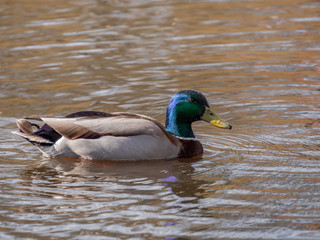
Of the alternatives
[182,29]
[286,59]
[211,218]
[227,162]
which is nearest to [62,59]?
[182,29]

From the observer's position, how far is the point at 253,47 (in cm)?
1391

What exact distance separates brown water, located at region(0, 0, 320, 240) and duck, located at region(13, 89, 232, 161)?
152 millimetres

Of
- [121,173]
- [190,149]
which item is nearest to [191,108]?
[190,149]

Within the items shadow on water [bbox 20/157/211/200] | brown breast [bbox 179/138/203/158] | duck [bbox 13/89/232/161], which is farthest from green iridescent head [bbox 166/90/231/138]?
shadow on water [bbox 20/157/211/200]

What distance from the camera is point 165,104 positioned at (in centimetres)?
1097

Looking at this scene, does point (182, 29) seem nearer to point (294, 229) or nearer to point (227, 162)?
point (227, 162)

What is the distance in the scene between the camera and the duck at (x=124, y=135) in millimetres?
8594

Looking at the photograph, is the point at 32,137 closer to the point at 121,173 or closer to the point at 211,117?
the point at 121,173

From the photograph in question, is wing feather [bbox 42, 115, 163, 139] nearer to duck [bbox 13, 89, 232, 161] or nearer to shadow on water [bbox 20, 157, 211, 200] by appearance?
duck [bbox 13, 89, 232, 161]

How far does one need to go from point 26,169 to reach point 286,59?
607 centimetres

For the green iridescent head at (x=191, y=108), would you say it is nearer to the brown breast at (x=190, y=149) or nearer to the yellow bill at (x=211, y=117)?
the yellow bill at (x=211, y=117)

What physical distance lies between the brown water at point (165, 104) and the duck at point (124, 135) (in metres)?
0.15

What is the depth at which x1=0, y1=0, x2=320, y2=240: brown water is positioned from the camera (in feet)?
21.9

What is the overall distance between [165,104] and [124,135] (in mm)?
2458
